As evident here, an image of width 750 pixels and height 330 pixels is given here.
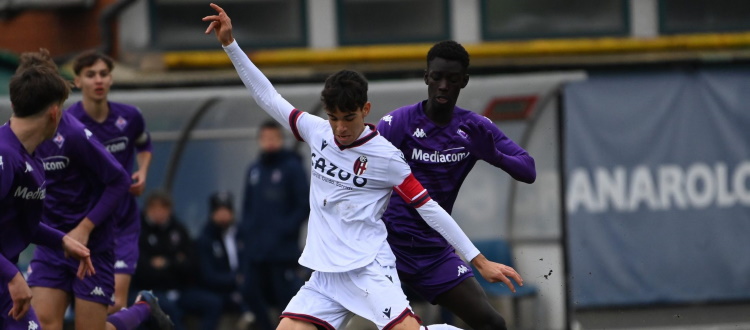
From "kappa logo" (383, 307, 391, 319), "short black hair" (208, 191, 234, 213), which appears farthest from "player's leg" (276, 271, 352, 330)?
"short black hair" (208, 191, 234, 213)

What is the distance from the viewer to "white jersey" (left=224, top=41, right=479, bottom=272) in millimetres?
6320

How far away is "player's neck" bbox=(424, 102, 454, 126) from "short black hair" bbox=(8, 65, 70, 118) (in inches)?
79.5

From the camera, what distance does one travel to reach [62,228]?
24.8 ft

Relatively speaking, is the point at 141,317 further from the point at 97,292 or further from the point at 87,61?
the point at 87,61

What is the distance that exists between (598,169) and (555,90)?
8.13ft

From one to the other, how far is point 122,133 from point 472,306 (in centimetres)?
274

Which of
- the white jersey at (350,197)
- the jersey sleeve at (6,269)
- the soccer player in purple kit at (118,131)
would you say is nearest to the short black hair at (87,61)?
the soccer player in purple kit at (118,131)

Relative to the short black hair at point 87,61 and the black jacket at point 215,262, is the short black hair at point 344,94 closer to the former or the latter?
the short black hair at point 87,61

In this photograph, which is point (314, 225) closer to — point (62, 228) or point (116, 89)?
point (62, 228)

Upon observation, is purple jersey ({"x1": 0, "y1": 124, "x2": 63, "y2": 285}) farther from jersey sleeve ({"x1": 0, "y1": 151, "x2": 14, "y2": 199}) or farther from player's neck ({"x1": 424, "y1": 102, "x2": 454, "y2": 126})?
player's neck ({"x1": 424, "y1": 102, "x2": 454, "y2": 126})

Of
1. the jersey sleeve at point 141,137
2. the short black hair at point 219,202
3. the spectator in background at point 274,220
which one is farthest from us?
the short black hair at point 219,202

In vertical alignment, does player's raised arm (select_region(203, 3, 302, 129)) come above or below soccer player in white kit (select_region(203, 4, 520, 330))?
above

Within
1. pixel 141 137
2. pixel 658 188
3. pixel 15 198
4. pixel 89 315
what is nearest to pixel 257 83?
pixel 15 198

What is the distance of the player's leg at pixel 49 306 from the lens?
7.39m
